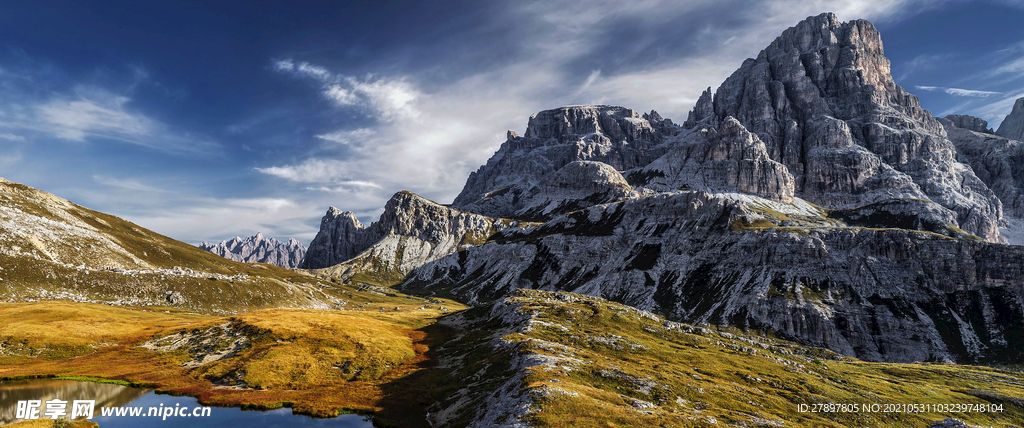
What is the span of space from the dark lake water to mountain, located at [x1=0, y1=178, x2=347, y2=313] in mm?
96906

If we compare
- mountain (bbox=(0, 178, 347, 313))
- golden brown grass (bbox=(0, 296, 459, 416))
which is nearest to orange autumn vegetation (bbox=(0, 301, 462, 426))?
golden brown grass (bbox=(0, 296, 459, 416))

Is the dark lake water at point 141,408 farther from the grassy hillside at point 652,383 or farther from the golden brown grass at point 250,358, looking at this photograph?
the grassy hillside at point 652,383

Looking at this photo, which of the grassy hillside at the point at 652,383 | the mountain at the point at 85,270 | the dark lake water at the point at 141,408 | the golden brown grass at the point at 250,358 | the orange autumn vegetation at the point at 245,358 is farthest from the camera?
the mountain at the point at 85,270

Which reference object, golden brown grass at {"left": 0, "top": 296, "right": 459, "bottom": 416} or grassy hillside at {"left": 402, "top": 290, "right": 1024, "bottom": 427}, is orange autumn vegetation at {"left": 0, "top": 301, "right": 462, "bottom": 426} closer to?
golden brown grass at {"left": 0, "top": 296, "right": 459, "bottom": 416}

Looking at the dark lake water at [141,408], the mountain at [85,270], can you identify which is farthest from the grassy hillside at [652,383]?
the mountain at [85,270]

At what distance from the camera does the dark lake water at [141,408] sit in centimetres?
5919

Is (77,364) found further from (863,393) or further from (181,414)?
(863,393)

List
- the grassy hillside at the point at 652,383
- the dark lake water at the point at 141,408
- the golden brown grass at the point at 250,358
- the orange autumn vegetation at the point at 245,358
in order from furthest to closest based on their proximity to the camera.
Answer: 1. the golden brown grass at the point at 250,358
2. the orange autumn vegetation at the point at 245,358
3. the dark lake water at the point at 141,408
4. the grassy hillside at the point at 652,383

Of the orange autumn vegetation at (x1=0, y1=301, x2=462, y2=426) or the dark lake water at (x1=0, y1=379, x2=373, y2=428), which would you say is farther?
the orange autumn vegetation at (x1=0, y1=301, x2=462, y2=426)

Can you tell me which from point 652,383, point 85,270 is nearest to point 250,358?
point 652,383

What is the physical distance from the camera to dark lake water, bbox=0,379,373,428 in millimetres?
59188

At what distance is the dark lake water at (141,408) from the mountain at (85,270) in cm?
9691

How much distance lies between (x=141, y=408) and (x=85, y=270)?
13669 cm

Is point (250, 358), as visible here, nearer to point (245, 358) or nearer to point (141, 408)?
point (245, 358)
